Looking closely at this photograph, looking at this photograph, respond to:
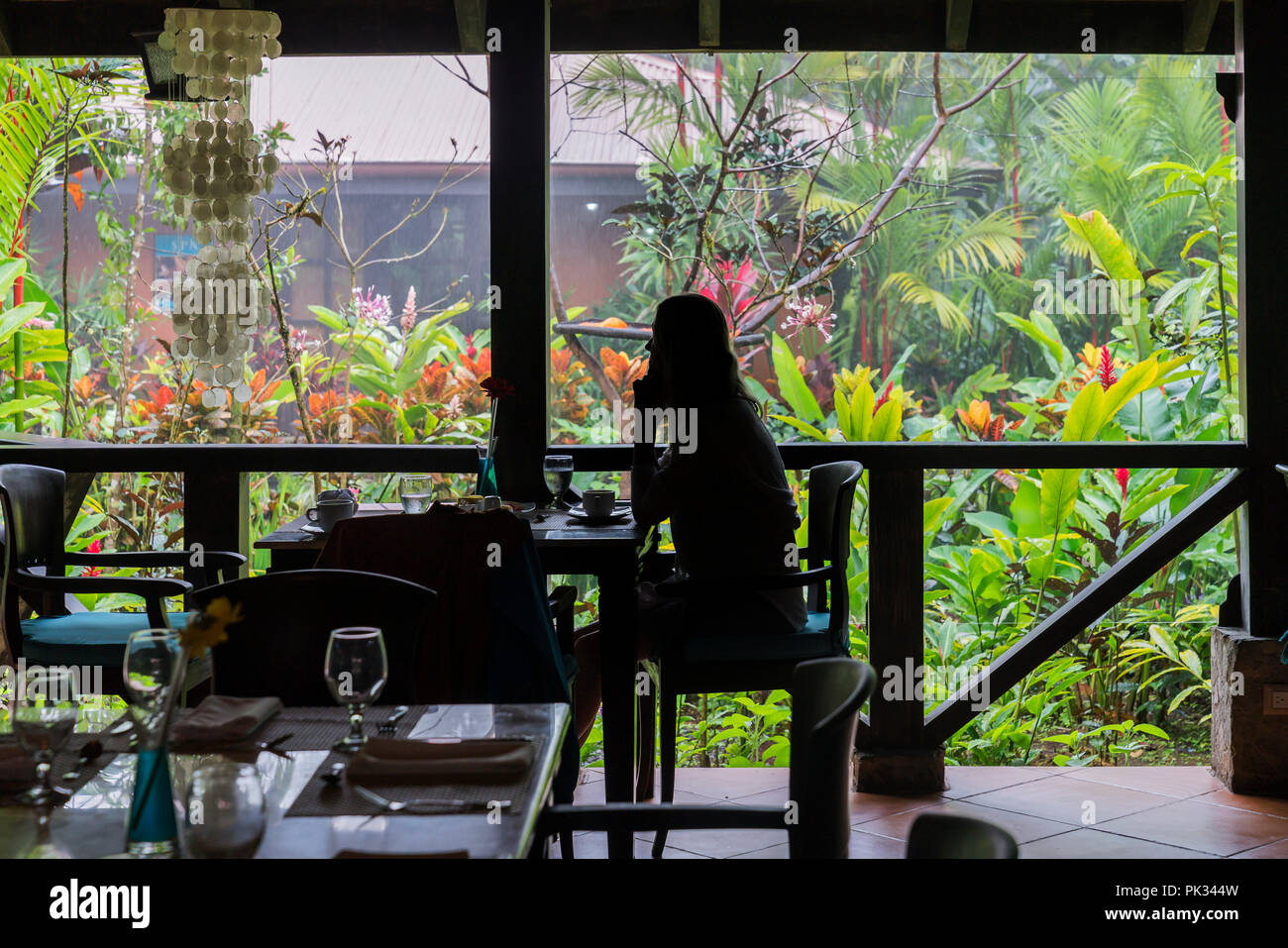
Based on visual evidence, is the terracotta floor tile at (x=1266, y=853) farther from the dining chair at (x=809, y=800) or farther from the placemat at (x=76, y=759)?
the placemat at (x=76, y=759)

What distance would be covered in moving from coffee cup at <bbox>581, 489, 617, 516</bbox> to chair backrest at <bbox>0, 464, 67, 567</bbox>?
1.28 m

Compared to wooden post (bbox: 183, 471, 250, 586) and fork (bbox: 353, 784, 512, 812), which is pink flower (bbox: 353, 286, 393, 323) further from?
fork (bbox: 353, 784, 512, 812)

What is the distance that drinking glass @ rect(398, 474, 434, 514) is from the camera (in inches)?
113

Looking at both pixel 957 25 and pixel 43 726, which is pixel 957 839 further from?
pixel 957 25

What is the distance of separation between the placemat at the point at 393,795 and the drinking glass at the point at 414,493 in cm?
166

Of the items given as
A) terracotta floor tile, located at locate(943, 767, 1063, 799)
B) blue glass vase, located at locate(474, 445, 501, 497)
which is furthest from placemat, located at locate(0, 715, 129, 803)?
terracotta floor tile, located at locate(943, 767, 1063, 799)

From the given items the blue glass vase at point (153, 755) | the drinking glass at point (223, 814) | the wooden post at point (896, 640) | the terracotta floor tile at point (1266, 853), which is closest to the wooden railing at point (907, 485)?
the wooden post at point (896, 640)

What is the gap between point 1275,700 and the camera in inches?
121

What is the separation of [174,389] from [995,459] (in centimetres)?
397

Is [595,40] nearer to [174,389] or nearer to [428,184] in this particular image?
[174,389]

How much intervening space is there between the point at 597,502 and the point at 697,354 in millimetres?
427

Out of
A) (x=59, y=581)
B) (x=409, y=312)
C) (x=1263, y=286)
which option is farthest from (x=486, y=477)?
(x=409, y=312)
